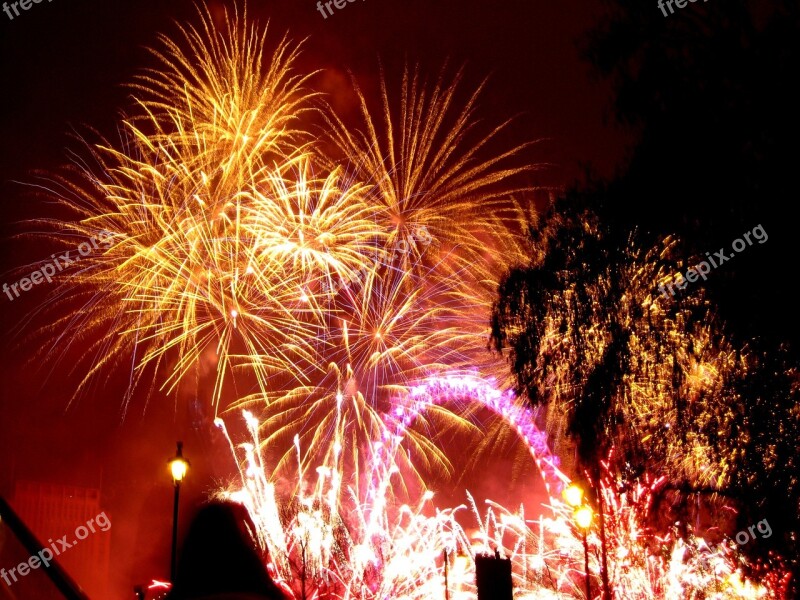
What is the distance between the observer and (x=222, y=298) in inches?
819

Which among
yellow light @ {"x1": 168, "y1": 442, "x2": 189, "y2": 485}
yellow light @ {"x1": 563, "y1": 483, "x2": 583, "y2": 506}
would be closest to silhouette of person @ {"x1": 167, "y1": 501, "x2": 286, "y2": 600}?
yellow light @ {"x1": 168, "y1": 442, "x2": 189, "y2": 485}

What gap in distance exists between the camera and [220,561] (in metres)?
3.13

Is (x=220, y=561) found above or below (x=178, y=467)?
below

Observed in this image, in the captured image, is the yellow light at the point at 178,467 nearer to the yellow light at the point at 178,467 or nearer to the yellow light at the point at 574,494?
the yellow light at the point at 178,467

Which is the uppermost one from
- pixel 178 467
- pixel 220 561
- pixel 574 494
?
pixel 178 467

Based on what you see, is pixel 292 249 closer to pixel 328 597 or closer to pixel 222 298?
pixel 222 298

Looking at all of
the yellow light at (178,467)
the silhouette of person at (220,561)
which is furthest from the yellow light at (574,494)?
the silhouette of person at (220,561)

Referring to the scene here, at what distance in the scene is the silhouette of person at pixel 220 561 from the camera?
3072 mm

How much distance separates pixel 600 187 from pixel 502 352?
351 cm

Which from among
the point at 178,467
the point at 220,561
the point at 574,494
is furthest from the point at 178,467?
the point at 220,561

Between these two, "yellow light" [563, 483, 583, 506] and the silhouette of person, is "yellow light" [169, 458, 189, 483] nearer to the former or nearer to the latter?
"yellow light" [563, 483, 583, 506]

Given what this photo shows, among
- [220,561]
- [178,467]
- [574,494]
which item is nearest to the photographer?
[220,561]

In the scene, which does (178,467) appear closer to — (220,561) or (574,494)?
(574,494)

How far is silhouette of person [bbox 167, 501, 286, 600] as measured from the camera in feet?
10.1
